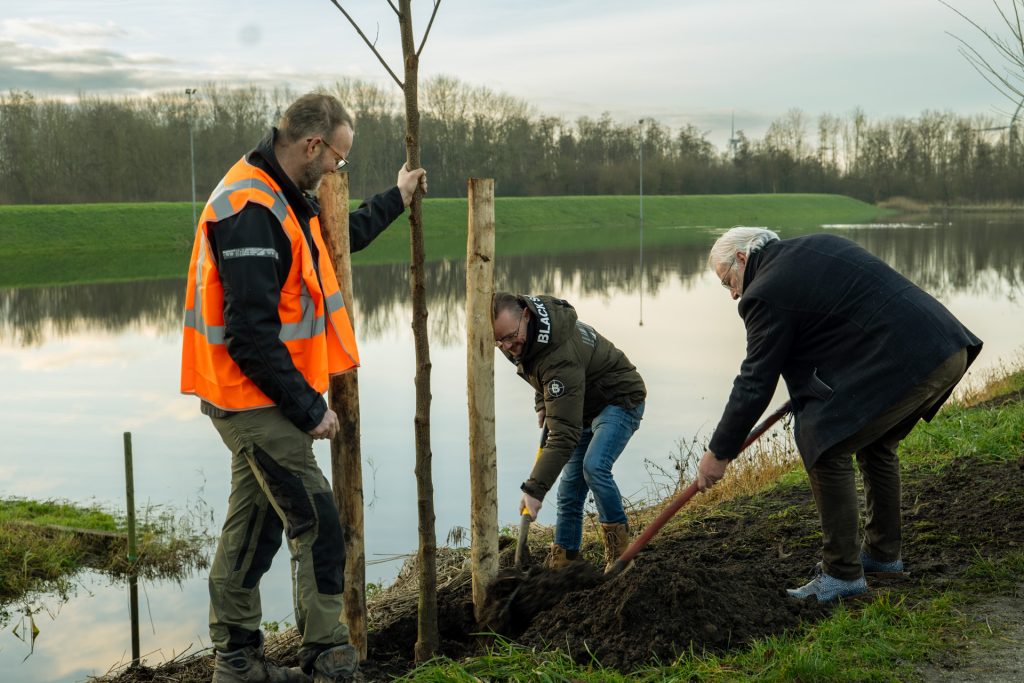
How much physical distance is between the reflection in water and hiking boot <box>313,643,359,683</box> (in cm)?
1283

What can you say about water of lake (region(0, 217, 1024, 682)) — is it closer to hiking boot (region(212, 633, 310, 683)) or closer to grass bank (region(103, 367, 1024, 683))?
grass bank (region(103, 367, 1024, 683))

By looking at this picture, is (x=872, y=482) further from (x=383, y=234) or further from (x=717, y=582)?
(x=383, y=234)

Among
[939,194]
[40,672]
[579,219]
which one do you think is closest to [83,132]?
[579,219]

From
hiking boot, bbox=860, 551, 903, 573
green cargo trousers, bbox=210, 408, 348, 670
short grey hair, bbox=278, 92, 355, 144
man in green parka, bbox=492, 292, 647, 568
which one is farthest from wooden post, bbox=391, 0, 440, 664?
hiking boot, bbox=860, 551, 903, 573

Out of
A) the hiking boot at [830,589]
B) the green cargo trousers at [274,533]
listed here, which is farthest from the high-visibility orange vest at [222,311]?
the hiking boot at [830,589]

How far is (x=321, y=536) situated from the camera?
11.9 ft

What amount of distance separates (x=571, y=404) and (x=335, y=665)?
5.56 ft

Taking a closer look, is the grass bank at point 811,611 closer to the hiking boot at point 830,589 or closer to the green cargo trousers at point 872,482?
the hiking boot at point 830,589

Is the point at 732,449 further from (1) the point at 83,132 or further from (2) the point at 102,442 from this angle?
(1) the point at 83,132

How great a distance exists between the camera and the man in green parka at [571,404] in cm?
463

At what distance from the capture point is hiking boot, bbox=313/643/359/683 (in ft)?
12.3

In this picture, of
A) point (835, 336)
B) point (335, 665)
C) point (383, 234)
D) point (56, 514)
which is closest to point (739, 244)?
point (835, 336)

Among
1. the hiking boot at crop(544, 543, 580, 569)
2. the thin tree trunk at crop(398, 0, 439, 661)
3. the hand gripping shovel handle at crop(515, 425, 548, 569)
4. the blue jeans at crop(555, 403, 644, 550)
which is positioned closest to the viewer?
the thin tree trunk at crop(398, 0, 439, 661)

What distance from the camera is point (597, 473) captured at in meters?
4.91
